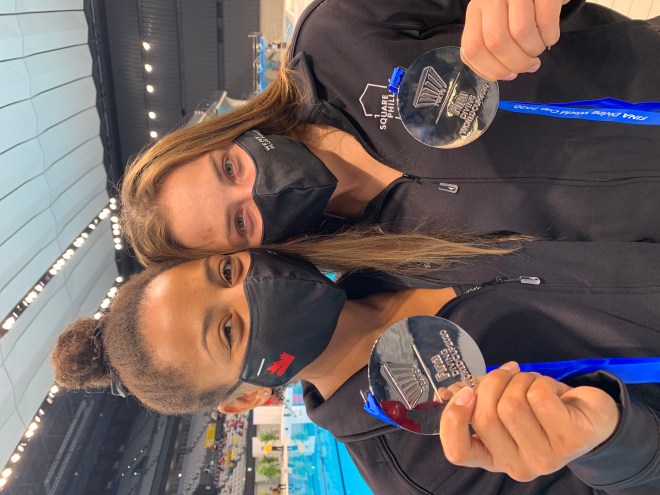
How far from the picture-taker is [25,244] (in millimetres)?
4570

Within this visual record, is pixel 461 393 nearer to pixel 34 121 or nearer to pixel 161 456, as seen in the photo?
pixel 34 121

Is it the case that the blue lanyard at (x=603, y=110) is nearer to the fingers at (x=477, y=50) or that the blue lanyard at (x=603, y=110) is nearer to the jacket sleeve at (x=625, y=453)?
the fingers at (x=477, y=50)

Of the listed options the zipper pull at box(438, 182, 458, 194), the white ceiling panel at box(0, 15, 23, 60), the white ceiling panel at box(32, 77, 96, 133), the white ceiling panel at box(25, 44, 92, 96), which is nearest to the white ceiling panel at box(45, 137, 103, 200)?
the white ceiling panel at box(32, 77, 96, 133)

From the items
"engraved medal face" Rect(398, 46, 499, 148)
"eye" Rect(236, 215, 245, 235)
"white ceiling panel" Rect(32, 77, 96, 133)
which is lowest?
"white ceiling panel" Rect(32, 77, 96, 133)

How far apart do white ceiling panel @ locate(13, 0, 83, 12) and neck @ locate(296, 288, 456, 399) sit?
14.7ft

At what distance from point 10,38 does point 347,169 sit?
4007mm

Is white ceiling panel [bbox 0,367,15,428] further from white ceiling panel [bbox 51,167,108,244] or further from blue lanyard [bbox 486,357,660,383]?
blue lanyard [bbox 486,357,660,383]

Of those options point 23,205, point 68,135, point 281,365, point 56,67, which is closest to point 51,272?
point 23,205

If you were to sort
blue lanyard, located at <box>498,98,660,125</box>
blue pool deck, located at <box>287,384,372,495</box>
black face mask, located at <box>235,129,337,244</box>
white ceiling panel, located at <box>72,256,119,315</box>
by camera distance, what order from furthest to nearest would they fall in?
white ceiling panel, located at <box>72,256,119,315</box>
blue pool deck, located at <box>287,384,372,495</box>
black face mask, located at <box>235,129,337,244</box>
blue lanyard, located at <box>498,98,660,125</box>

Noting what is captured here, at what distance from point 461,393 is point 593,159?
0.84 m

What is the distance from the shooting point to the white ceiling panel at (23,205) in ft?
14.0

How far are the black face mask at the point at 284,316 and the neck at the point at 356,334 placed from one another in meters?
0.11

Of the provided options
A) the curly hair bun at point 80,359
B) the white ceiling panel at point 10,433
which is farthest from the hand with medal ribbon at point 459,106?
the white ceiling panel at point 10,433

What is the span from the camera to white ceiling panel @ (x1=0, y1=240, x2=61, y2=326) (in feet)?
14.0
